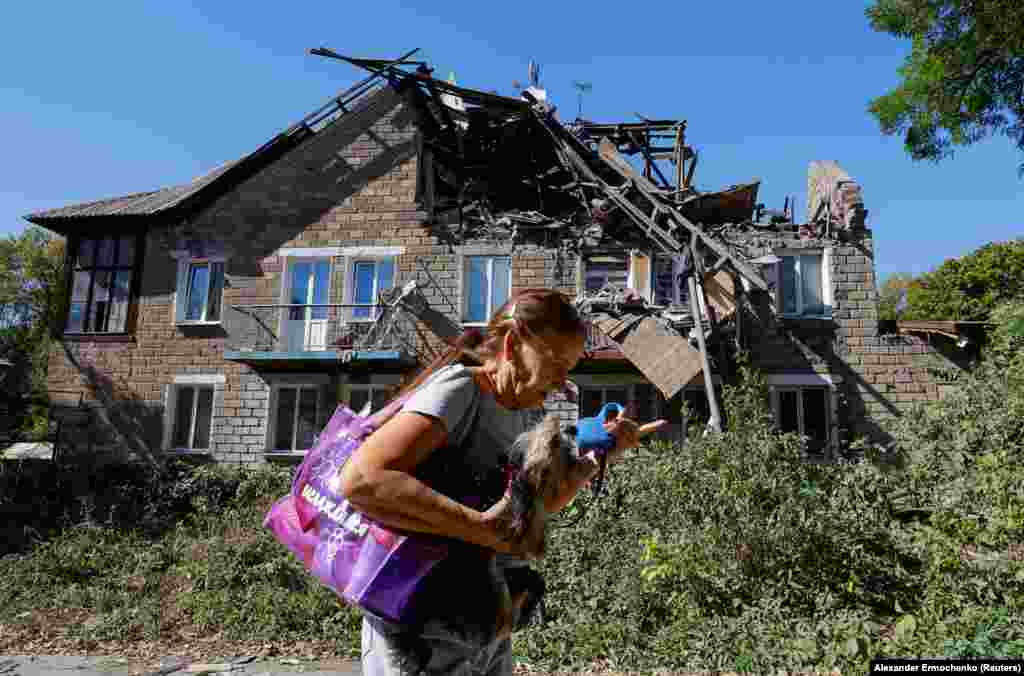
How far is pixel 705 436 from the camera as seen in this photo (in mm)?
8641

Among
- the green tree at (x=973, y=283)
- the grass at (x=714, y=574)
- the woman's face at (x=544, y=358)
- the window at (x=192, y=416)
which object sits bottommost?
the grass at (x=714, y=574)

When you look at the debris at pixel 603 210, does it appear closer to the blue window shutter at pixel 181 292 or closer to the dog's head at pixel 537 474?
the blue window shutter at pixel 181 292

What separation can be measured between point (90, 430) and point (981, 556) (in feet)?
54.2

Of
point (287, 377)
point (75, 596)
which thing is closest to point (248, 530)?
point (75, 596)

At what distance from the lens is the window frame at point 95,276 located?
15.3 m

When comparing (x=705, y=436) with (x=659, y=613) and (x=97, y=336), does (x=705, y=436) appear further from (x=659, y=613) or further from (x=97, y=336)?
(x=97, y=336)

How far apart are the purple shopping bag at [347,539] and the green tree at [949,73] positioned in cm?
1073

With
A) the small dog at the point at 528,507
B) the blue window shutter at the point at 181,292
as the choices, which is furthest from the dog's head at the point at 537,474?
the blue window shutter at the point at 181,292

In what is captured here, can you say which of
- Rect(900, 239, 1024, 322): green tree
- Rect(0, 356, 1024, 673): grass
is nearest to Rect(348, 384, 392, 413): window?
Rect(0, 356, 1024, 673): grass

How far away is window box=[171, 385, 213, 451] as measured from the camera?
47.9 feet

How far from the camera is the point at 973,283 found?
1888 centimetres

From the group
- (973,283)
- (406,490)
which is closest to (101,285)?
(406,490)

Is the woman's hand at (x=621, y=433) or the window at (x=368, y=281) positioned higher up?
the window at (x=368, y=281)

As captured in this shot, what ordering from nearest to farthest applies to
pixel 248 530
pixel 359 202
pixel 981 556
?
pixel 981 556 → pixel 248 530 → pixel 359 202
